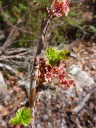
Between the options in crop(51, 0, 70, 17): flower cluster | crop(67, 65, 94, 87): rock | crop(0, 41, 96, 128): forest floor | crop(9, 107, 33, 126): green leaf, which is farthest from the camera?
crop(67, 65, 94, 87): rock

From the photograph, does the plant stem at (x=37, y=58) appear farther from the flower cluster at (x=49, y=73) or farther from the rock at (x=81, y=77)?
the rock at (x=81, y=77)

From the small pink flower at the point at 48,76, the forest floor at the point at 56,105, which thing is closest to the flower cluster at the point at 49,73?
the small pink flower at the point at 48,76

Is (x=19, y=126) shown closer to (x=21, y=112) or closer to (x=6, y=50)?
(x=21, y=112)

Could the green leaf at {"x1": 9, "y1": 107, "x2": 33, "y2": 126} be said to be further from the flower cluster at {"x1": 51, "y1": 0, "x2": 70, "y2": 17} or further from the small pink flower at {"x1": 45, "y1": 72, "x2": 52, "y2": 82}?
the flower cluster at {"x1": 51, "y1": 0, "x2": 70, "y2": 17}

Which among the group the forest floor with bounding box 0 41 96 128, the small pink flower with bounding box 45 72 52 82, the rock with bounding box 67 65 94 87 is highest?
the small pink flower with bounding box 45 72 52 82

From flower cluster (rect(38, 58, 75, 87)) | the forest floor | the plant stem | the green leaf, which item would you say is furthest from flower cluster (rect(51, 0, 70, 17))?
the forest floor

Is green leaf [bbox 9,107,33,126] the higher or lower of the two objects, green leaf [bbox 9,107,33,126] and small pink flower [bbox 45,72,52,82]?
the lower
